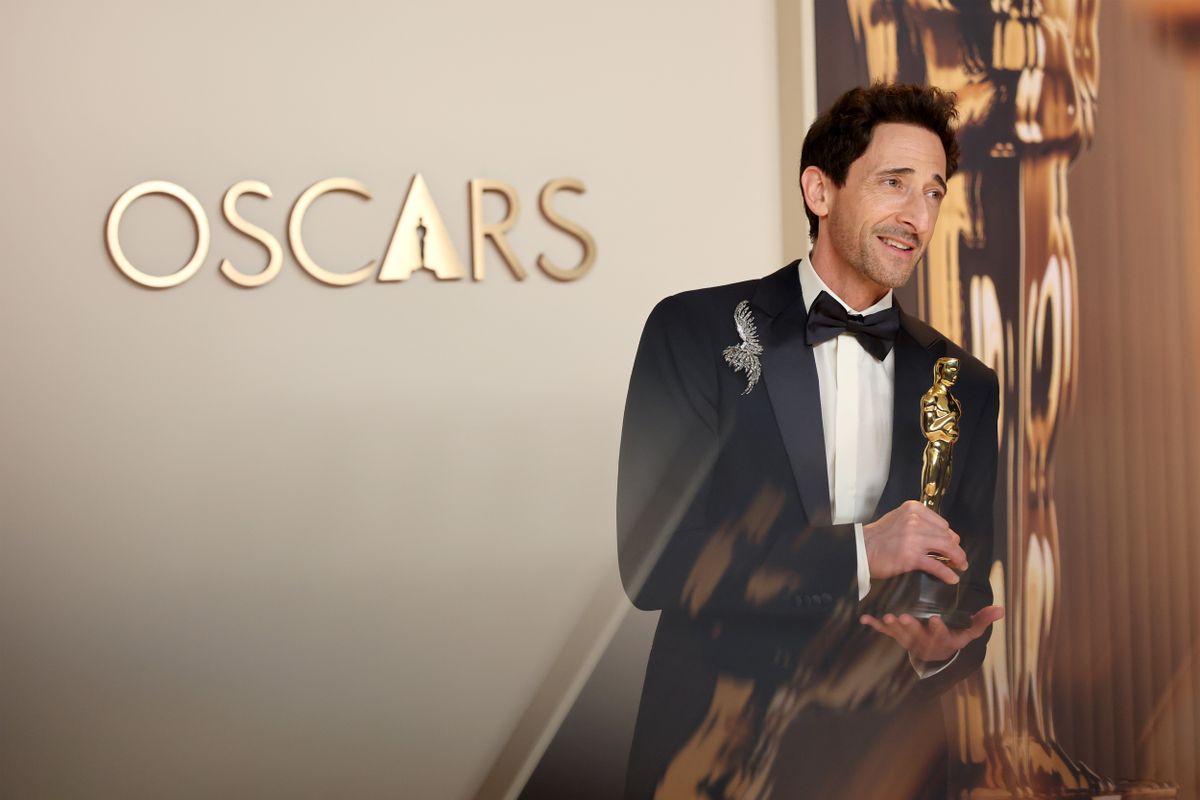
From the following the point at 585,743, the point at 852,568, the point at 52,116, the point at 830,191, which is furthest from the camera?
the point at 585,743

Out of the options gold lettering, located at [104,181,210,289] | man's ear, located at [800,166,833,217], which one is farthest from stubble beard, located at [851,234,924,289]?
gold lettering, located at [104,181,210,289]

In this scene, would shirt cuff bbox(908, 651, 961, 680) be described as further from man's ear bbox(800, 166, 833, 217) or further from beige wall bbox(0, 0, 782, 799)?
beige wall bbox(0, 0, 782, 799)

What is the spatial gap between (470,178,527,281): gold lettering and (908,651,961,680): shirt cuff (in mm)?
1322

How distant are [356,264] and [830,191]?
3.84 feet

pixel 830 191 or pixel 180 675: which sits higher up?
pixel 830 191

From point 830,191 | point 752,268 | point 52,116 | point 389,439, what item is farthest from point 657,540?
point 52,116

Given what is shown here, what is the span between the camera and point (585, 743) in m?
2.74

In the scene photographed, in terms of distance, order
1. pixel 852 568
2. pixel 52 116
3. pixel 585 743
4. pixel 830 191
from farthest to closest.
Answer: pixel 585 743 → pixel 52 116 → pixel 830 191 → pixel 852 568

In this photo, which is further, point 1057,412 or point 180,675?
point 1057,412

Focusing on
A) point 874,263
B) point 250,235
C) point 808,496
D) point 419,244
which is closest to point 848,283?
point 874,263

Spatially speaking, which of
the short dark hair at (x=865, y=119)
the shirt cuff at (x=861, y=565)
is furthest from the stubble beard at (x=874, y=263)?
the shirt cuff at (x=861, y=565)

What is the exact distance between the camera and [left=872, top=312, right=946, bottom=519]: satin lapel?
182 centimetres

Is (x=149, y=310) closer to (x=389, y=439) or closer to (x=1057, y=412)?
(x=389, y=439)

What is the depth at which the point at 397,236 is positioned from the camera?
2.67 metres
